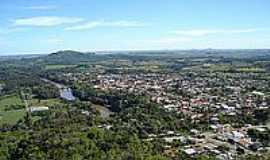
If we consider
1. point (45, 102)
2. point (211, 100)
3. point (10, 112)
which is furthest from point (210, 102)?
point (10, 112)

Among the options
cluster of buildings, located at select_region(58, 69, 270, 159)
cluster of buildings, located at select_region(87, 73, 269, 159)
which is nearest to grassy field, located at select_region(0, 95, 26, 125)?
cluster of buildings, located at select_region(58, 69, 270, 159)

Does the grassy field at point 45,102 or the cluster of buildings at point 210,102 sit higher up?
the cluster of buildings at point 210,102

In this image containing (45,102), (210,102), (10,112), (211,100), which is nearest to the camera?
(210,102)

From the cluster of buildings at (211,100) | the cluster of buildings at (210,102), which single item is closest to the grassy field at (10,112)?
the cluster of buildings at (210,102)

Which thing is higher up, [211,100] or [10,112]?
[211,100]

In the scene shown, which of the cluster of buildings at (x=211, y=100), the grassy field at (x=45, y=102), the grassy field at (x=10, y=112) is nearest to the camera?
the cluster of buildings at (x=211, y=100)

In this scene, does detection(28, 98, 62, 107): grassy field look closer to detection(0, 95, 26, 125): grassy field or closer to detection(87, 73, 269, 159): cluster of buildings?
detection(0, 95, 26, 125): grassy field

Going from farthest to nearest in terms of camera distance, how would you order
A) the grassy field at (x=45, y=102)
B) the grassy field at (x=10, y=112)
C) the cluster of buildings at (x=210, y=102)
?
the grassy field at (x=45, y=102) < the grassy field at (x=10, y=112) < the cluster of buildings at (x=210, y=102)

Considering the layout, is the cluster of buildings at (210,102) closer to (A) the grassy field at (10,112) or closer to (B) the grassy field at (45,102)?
(B) the grassy field at (45,102)

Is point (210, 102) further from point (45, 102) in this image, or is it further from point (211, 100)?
point (45, 102)
